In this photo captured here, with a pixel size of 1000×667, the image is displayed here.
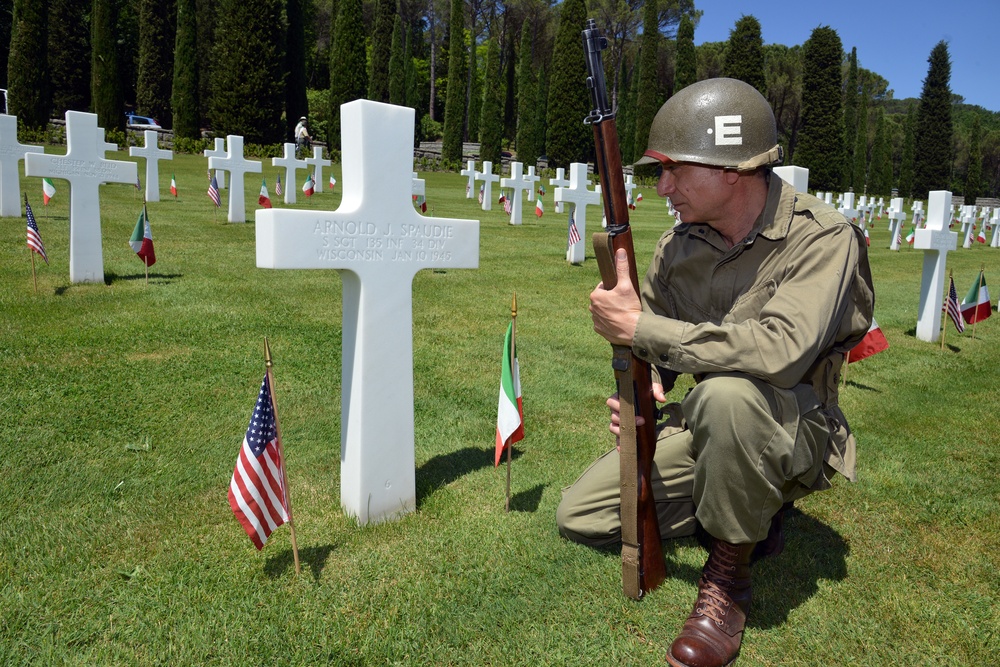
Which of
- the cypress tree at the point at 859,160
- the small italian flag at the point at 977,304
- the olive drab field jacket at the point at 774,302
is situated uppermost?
the cypress tree at the point at 859,160

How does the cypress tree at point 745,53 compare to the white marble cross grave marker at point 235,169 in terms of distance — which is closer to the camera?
the white marble cross grave marker at point 235,169

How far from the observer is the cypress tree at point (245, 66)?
35250 mm

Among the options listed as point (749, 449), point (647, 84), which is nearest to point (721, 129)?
point (749, 449)

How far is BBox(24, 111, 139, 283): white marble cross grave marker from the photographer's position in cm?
831

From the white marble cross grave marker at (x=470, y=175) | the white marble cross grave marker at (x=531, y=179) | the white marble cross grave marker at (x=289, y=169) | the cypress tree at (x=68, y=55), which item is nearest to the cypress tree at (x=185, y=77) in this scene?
the cypress tree at (x=68, y=55)

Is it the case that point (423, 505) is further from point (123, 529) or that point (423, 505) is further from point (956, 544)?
point (956, 544)

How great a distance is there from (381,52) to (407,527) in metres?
45.7

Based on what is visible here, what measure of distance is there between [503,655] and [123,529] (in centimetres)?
186

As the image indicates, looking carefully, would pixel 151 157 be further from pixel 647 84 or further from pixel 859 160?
pixel 859 160

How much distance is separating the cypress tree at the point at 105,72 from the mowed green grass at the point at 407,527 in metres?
32.6

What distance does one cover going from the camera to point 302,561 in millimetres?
3027

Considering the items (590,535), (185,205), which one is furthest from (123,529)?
(185,205)

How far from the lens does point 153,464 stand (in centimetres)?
389

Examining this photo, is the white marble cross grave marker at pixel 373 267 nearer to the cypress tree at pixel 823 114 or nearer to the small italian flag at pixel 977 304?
the small italian flag at pixel 977 304
